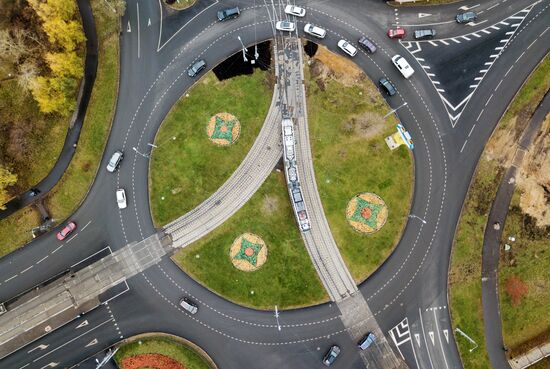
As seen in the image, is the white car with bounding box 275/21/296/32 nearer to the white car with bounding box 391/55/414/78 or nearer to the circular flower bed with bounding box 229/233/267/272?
the white car with bounding box 391/55/414/78

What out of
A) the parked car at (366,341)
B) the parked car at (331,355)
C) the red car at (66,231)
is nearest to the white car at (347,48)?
the parked car at (366,341)

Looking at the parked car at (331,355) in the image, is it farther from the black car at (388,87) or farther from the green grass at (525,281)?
the black car at (388,87)

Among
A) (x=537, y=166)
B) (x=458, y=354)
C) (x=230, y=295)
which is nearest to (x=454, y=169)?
(x=537, y=166)

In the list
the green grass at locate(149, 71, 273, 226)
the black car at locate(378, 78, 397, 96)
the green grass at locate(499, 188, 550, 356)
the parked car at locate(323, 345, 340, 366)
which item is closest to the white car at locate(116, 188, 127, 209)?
the green grass at locate(149, 71, 273, 226)

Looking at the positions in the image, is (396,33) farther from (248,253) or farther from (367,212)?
(248,253)

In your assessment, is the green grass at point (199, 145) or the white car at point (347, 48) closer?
the green grass at point (199, 145)

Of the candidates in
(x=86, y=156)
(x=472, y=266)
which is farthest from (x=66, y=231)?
(x=472, y=266)
